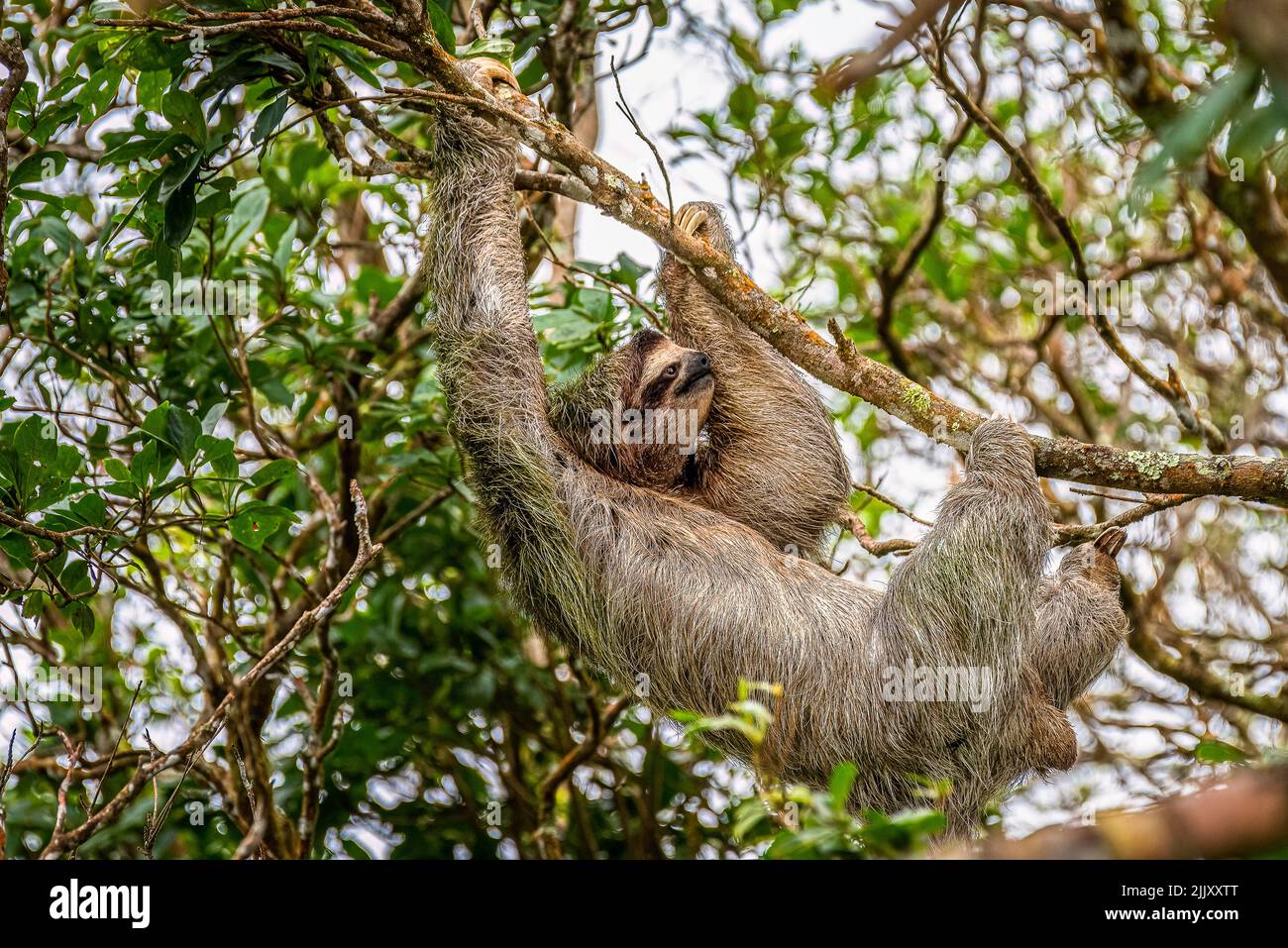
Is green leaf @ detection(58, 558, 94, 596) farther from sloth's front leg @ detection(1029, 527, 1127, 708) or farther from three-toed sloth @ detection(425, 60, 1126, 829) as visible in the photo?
sloth's front leg @ detection(1029, 527, 1127, 708)

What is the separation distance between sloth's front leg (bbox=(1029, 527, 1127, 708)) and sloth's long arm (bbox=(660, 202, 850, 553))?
165 centimetres

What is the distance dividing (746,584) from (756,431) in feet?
4.49

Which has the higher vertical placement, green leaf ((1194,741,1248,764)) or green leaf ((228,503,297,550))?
green leaf ((228,503,297,550))

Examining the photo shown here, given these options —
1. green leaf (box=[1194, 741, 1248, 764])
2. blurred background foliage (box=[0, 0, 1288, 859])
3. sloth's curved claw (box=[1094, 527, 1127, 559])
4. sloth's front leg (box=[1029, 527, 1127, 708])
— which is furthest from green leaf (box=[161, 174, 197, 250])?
sloth's curved claw (box=[1094, 527, 1127, 559])

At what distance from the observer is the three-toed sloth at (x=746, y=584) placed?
21.2 feet

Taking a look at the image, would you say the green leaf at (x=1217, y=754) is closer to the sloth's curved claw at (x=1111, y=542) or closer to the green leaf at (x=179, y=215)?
the sloth's curved claw at (x=1111, y=542)

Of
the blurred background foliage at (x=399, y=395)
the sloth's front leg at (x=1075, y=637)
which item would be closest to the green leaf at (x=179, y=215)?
the blurred background foliage at (x=399, y=395)

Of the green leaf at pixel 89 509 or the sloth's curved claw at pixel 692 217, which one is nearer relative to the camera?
the green leaf at pixel 89 509

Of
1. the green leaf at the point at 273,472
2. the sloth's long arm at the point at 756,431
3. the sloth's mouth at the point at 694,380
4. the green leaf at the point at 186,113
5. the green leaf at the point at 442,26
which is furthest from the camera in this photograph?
the sloth's long arm at the point at 756,431

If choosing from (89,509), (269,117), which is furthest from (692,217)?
(89,509)

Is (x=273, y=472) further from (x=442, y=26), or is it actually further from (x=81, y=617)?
(x=442, y=26)

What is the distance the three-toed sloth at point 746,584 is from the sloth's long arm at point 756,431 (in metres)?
0.40

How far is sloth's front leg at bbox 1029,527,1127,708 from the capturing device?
704 centimetres

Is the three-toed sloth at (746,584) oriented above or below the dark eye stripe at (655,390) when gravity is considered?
below
